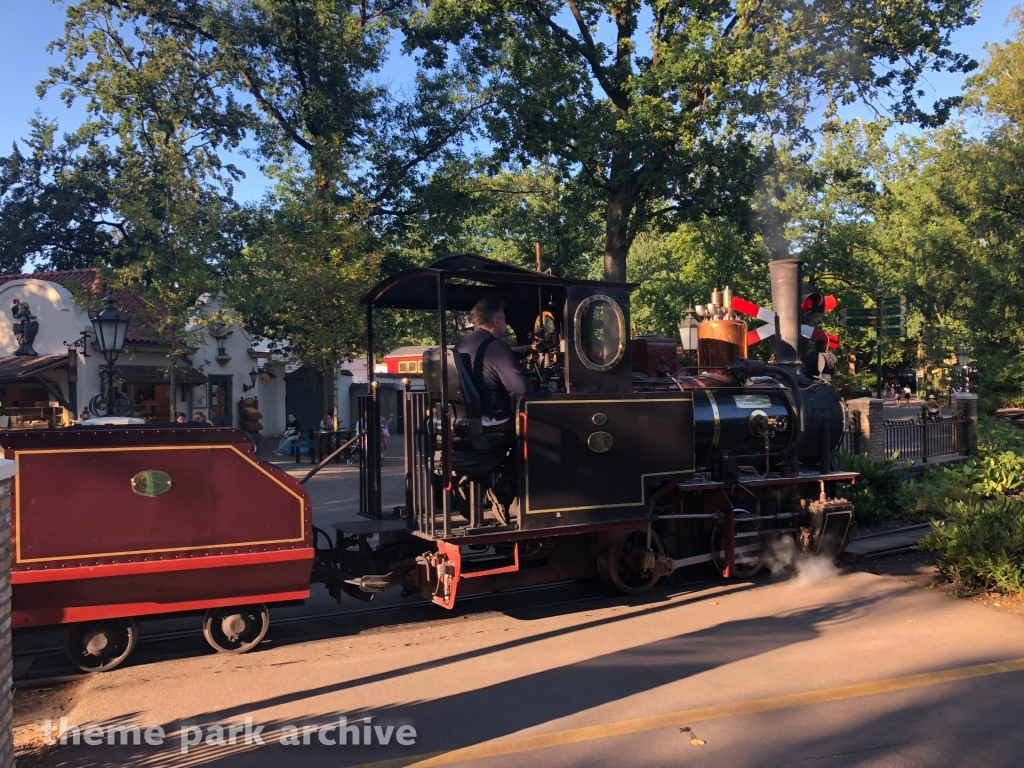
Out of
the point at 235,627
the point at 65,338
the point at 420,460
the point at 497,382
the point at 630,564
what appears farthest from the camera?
the point at 65,338

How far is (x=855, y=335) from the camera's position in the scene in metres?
28.9

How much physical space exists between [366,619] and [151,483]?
242cm

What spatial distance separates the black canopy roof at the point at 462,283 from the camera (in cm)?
635

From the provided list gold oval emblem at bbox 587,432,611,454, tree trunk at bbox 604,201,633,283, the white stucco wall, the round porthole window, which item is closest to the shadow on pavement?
gold oval emblem at bbox 587,432,611,454

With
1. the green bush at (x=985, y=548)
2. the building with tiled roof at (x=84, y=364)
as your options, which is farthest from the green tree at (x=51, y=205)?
the green bush at (x=985, y=548)

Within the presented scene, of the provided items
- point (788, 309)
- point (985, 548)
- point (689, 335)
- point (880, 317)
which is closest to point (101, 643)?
point (985, 548)

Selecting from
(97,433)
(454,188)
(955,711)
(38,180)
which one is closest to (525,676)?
(955,711)

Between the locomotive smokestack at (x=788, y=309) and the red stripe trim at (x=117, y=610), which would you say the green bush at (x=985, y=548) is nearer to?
the locomotive smokestack at (x=788, y=309)

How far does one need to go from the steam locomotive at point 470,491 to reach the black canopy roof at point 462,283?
0.02m

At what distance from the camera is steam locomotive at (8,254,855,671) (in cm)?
532

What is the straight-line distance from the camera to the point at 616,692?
17.0 ft

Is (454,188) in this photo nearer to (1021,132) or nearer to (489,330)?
(489,330)

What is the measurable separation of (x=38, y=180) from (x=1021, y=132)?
126 feet

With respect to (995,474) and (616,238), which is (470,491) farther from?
(616,238)
